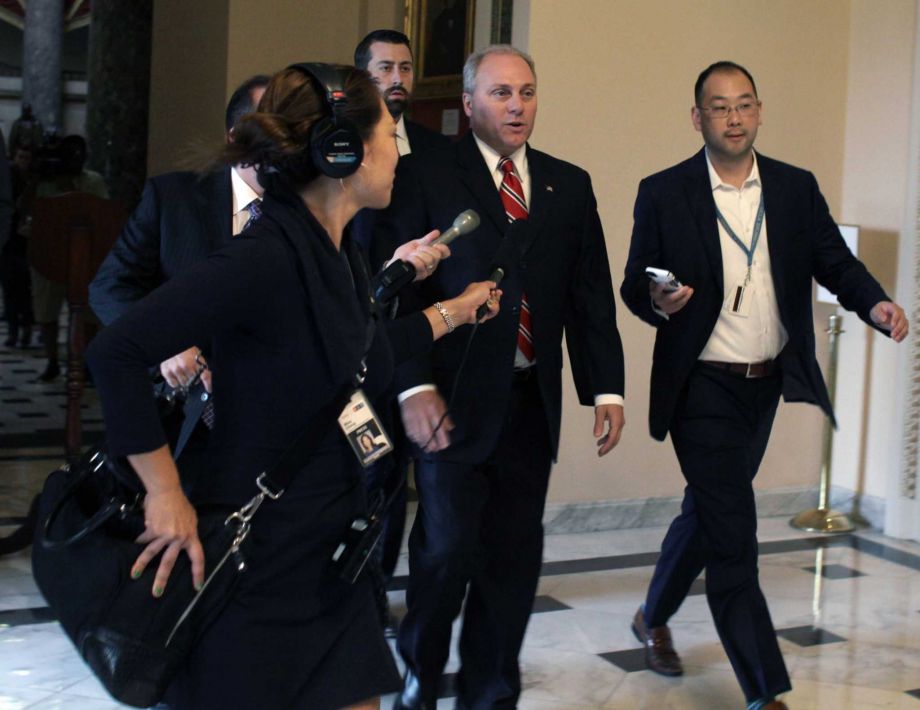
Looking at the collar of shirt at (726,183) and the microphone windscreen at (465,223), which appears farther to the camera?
the collar of shirt at (726,183)

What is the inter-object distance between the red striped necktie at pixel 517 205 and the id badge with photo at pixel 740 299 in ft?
2.52

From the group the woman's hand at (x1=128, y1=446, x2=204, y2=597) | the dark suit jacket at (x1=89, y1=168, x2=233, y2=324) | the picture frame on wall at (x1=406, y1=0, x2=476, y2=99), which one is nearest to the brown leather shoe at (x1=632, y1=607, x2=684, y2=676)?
the dark suit jacket at (x1=89, y1=168, x2=233, y2=324)

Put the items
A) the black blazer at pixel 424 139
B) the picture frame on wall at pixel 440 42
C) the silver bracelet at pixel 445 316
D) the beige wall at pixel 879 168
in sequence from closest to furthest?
the silver bracelet at pixel 445 316 < the black blazer at pixel 424 139 < the beige wall at pixel 879 168 < the picture frame on wall at pixel 440 42

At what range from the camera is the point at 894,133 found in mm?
6277

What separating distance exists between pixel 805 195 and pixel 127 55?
29.1 feet

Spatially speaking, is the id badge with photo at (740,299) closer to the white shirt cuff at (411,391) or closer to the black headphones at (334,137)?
the white shirt cuff at (411,391)

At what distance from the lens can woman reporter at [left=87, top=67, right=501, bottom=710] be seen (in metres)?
2.00

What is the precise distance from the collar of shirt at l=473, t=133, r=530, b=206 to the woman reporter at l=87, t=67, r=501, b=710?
51.1 inches

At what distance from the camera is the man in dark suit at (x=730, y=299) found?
3816 mm

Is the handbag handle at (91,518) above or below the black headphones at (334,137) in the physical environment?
below

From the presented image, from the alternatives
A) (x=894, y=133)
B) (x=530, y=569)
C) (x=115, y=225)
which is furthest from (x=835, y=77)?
(x=530, y=569)

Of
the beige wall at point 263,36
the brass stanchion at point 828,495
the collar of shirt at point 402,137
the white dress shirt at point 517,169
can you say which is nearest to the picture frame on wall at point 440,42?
the beige wall at point 263,36

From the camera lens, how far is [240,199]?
3207mm

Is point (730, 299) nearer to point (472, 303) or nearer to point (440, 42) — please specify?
point (472, 303)
